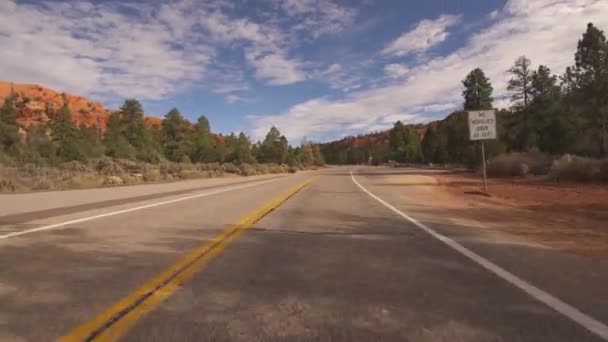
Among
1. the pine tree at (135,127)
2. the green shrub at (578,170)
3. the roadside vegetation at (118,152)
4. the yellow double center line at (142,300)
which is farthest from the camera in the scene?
the pine tree at (135,127)

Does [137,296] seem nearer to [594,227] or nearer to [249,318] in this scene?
[249,318]

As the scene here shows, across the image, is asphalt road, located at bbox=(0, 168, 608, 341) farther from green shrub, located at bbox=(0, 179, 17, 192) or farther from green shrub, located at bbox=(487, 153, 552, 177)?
green shrub, located at bbox=(487, 153, 552, 177)

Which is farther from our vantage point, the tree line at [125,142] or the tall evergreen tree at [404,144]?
the tall evergreen tree at [404,144]

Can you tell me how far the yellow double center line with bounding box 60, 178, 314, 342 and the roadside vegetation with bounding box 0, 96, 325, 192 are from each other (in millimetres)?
19822

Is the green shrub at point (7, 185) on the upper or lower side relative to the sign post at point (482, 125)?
lower

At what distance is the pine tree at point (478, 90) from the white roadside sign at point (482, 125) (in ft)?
128

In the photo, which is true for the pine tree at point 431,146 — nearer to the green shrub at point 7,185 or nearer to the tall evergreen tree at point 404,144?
the tall evergreen tree at point 404,144

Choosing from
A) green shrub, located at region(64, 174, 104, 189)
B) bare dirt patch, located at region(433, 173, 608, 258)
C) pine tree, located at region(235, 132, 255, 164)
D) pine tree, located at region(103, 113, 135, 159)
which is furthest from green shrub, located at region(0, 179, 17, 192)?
pine tree, located at region(235, 132, 255, 164)

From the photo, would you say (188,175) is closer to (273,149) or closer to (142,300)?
(142,300)

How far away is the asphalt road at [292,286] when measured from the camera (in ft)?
10.9

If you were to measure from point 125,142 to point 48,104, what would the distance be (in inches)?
2882

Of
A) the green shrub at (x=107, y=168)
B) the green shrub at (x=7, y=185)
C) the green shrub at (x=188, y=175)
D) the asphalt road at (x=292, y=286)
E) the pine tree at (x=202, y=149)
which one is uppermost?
the pine tree at (x=202, y=149)

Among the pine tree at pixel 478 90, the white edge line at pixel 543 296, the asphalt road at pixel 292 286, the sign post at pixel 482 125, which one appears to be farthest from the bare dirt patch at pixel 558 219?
the pine tree at pixel 478 90

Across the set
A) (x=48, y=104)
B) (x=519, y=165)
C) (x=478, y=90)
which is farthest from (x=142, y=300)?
(x=48, y=104)
